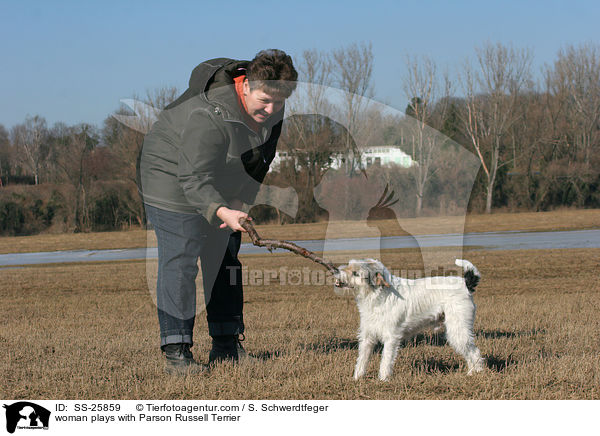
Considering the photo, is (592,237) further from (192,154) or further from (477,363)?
(192,154)

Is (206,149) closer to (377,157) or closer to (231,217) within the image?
(231,217)

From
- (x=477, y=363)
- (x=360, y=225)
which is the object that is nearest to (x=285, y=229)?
(x=360, y=225)

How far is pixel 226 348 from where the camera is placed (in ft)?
19.8

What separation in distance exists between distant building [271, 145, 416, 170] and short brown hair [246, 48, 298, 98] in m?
11.8

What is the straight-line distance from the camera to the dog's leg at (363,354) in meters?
5.31

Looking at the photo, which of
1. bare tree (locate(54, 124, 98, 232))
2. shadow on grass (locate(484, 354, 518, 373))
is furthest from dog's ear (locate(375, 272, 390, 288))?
bare tree (locate(54, 124, 98, 232))

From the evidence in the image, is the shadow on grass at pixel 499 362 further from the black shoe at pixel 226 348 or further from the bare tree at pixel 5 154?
the bare tree at pixel 5 154

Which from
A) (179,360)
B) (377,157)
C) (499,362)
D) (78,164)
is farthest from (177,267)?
(78,164)

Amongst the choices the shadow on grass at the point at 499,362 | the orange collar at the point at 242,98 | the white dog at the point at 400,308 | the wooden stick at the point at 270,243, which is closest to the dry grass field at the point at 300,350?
the shadow on grass at the point at 499,362

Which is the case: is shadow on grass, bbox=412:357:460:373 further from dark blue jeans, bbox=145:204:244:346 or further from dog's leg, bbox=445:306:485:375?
dark blue jeans, bbox=145:204:244:346

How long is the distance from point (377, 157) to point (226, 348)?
13512mm

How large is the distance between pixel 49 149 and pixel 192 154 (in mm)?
38897

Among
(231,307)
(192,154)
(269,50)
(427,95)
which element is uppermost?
(427,95)

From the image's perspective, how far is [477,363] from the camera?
5414mm
